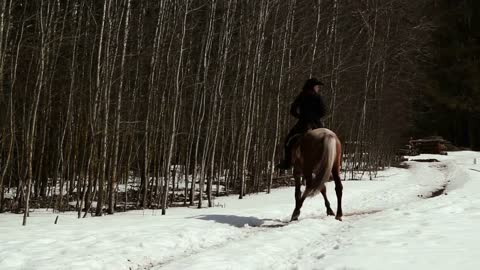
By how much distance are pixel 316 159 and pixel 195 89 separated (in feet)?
14.5

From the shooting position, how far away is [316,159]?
8.43 metres

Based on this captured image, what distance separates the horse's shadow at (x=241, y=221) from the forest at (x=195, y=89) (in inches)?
69.7

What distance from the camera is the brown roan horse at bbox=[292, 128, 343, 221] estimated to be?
8273mm

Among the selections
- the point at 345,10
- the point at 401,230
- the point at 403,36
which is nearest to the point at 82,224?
the point at 401,230

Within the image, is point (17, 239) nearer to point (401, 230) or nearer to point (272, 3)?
point (401, 230)

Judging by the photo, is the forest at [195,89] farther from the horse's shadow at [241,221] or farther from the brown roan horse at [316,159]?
the brown roan horse at [316,159]

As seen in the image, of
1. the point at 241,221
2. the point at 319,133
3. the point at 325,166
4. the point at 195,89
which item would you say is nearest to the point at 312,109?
the point at 319,133

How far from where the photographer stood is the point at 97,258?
17.1ft

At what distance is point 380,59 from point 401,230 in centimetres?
1654

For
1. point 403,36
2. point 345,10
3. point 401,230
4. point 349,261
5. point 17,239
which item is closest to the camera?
point 349,261

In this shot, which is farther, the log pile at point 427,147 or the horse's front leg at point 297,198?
the log pile at point 427,147

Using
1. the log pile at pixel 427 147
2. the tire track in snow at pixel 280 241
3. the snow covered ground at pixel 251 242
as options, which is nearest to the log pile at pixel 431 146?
the log pile at pixel 427 147

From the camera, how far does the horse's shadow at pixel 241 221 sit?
7891 millimetres

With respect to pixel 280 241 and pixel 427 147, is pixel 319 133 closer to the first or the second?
pixel 280 241
